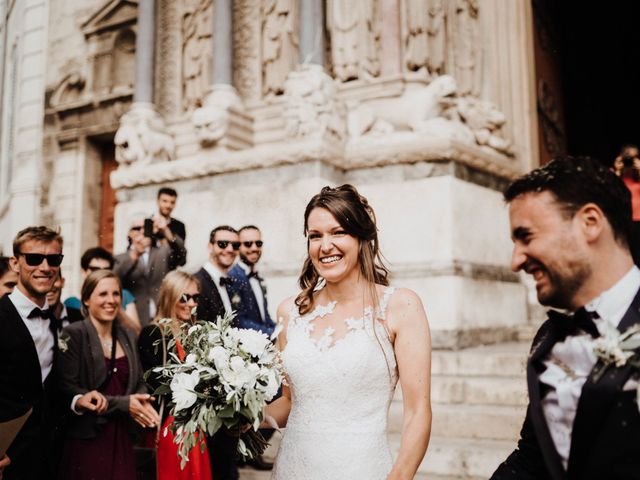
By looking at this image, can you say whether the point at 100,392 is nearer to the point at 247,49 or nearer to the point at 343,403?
the point at 343,403

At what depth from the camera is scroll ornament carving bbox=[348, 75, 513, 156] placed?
24.7 feet

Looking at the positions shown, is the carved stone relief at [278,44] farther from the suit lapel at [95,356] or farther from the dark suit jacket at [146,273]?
the suit lapel at [95,356]

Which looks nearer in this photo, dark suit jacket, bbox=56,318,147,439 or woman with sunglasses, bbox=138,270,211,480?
woman with sunglasses, bbox=138,270,211,480

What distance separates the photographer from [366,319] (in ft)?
9.02

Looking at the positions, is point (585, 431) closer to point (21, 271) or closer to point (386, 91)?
point (21, 271)

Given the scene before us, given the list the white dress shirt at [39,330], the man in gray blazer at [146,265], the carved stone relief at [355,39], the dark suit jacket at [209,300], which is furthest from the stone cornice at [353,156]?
the white dress shirt at [39,330]

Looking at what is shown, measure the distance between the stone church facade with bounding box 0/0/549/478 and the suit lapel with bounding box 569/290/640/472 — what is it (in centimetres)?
375

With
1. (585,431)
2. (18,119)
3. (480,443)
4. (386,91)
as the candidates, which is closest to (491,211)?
(386,91)

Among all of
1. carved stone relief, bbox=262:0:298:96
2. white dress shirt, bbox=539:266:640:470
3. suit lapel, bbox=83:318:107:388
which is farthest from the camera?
carved stone relief, bbox=262:0:298:96

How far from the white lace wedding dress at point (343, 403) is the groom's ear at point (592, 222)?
1118 mm

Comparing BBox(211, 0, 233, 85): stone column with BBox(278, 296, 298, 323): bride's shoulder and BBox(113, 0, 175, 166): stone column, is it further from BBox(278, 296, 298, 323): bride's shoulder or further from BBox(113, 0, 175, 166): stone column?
BBox(278, 296, 298, 323): bride's shoulder

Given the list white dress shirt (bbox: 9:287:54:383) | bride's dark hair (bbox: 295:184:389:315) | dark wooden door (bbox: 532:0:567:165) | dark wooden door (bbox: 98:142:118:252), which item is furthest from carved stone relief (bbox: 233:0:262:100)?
bride's dark hair (bbox: 295:184:389:315)

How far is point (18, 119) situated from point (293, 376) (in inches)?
226

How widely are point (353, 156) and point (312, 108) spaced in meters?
0.70
